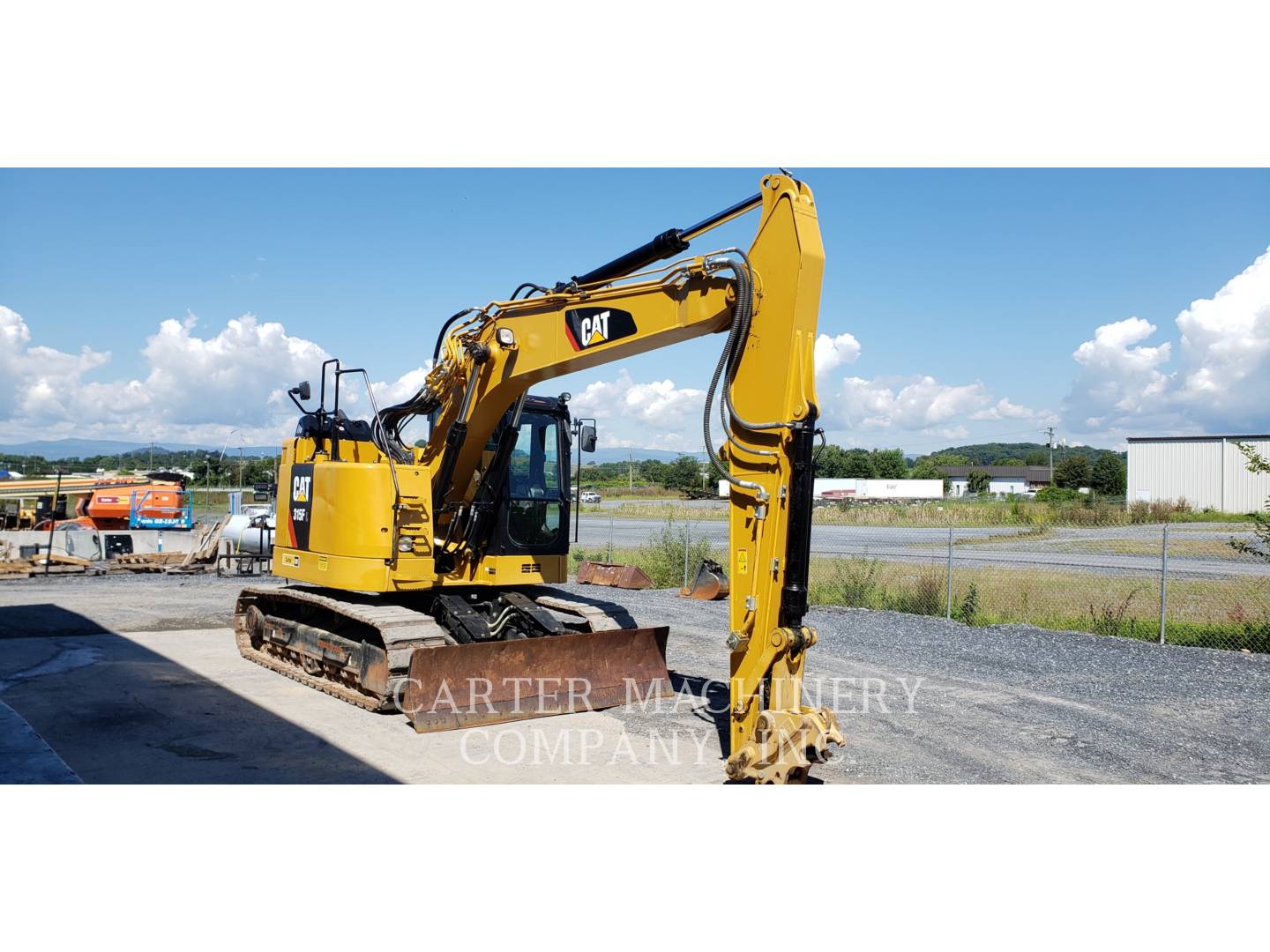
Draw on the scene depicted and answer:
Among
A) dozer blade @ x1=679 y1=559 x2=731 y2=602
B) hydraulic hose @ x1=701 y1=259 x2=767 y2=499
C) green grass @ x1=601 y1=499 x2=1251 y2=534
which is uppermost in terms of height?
hydraulic hose @ x1=701 y1=259 x2=767 y2=499

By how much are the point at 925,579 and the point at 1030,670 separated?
5461 mm

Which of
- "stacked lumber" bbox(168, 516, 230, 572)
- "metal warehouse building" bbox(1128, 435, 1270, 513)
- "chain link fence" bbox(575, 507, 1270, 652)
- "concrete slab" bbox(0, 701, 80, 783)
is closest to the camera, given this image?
"concrete slab" bbox(0, 701, 80, 783)

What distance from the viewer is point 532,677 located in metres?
8.55

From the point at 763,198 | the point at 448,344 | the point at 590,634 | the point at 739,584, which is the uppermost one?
the point at 763,198

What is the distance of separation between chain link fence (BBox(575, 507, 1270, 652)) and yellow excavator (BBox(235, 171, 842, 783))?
6215mm

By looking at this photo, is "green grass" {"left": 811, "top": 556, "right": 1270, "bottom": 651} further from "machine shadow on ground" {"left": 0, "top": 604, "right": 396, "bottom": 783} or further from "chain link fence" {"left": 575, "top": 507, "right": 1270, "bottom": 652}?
"machine shadow on ground" {"left": 0, "top": 604, "right": 396, "bottom": 783}

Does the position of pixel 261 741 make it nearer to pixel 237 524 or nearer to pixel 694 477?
pixel 237 524

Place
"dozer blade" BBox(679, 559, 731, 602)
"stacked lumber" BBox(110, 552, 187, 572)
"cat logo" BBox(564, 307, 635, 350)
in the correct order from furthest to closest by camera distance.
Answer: "stacked lumber" BBox(110, 552, 187, 572) → "dozer blade" BBox(679, 559, 731, 602) → "cat logo" BBox(564, 307, 635, 350)

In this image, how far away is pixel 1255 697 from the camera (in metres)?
9.65

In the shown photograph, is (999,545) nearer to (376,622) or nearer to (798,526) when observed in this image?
(376,622)

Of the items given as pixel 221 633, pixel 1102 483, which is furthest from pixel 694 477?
pixel 221 633

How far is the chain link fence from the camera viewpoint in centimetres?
1341

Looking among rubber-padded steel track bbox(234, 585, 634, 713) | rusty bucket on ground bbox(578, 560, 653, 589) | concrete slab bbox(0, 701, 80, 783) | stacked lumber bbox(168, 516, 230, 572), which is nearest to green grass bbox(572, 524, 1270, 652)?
rusty bucket on ground bbox(578, 560, 653, 589)

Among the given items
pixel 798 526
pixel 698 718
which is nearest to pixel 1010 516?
pixel 698 718
